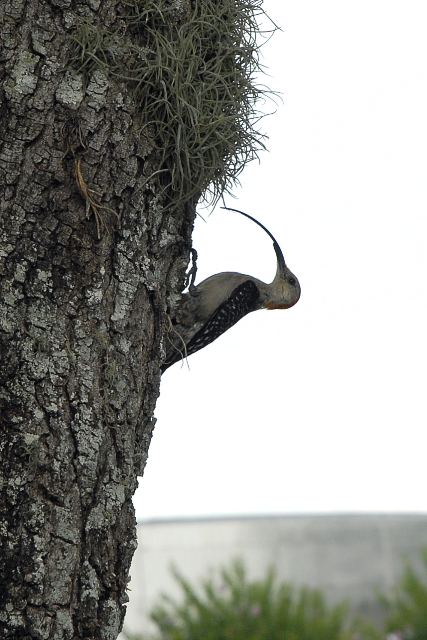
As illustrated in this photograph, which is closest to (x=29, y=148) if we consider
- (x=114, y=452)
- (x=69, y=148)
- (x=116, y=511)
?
(x=69, y=148)

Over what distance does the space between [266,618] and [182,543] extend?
3251 millimetres

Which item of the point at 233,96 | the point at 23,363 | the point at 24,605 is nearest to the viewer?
the point at 24,605

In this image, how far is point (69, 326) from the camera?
191cm

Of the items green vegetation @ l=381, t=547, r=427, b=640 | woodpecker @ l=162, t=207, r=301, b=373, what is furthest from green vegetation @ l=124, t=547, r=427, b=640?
woodpecker @ l=162, t=207, r=301, b=373

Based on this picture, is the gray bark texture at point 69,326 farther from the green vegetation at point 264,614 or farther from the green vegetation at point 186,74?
the green vegetation at point 264,614

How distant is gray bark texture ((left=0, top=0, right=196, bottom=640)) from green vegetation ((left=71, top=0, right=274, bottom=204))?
5cm

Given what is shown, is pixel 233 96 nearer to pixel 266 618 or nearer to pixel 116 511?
pixel 116 511

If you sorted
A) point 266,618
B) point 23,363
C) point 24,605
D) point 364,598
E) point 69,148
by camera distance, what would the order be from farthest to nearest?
point 364,598
point 266,618
point 69,148
point 23,363
point 24,605

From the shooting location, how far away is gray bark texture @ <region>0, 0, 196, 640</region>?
177 centimetres

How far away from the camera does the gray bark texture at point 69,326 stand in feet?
5.81

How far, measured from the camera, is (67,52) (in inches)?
80.4

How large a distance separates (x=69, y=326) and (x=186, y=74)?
933 mm

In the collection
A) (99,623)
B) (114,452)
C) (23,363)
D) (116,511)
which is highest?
(23,363)

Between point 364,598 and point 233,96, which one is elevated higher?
point 233,96
